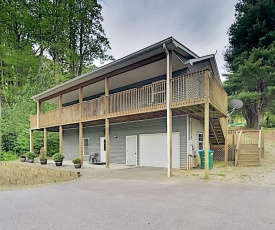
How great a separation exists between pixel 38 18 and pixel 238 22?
21.8m

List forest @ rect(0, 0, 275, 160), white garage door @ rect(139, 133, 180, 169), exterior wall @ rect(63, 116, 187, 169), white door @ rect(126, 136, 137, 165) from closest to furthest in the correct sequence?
exterior wall @ rect(63, 116, 187, 169) → white garage door @ rect(139, 133, 180, 169) → white door @ rect(126, 136, 137, 165) → forest @ rect(0, 0, 275, 160)

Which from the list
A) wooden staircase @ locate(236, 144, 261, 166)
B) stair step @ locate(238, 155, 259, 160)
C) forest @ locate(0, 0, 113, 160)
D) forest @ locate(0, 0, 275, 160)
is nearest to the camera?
wooden staircase @ locate(236, 144, 261, 166)

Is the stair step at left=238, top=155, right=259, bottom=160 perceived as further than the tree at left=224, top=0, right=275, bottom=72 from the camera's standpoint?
No

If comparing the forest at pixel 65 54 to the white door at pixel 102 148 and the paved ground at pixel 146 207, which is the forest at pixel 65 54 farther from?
the paved ground at pixel 146 207

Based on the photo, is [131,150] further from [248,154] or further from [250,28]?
[250,28]

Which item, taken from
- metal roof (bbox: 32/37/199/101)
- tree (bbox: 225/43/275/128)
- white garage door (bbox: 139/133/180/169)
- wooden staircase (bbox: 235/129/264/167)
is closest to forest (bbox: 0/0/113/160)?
metal roof (bbox: 32/37/199/101)

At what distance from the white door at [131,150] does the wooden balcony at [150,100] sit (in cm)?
267

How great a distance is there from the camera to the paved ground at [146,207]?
167 inches

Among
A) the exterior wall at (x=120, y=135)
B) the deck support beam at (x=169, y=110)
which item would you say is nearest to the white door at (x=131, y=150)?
the exterior wall at (x=120, y=135)

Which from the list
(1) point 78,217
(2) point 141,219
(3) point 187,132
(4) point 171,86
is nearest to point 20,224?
(1) point 78,217

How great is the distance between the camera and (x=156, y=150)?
13.0 m

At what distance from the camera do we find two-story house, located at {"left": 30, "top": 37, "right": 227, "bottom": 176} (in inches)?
372

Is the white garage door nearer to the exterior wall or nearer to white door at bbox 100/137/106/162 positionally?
the exterior wall

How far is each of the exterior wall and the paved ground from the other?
4.25 m
